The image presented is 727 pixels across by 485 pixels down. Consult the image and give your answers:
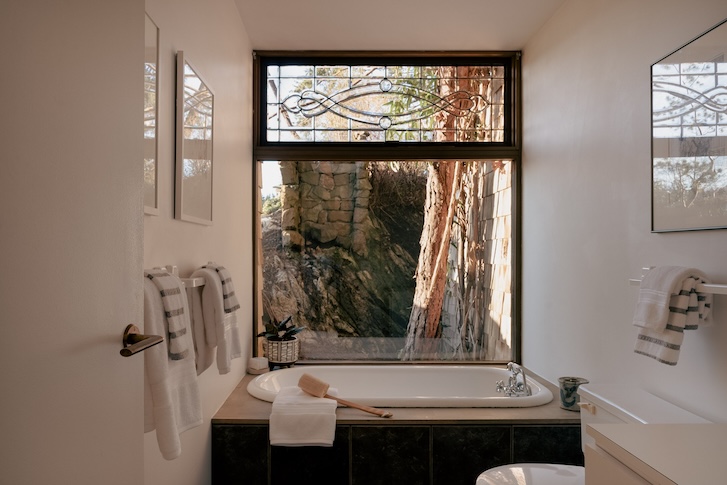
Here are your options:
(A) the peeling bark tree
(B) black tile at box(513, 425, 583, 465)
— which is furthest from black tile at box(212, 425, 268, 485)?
(A) the peeling bark tree

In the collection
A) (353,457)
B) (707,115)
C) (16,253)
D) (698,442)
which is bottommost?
(353,457)

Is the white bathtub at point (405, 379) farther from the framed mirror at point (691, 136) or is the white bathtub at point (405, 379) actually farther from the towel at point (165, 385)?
the towel at point (165, 385)

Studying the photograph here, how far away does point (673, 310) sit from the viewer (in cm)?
193

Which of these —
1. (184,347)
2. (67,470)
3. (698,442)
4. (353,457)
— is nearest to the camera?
(67,470)

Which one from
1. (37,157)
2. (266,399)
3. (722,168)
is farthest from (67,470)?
(266,399)

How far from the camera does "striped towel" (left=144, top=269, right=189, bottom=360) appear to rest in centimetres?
163

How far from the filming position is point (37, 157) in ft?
2.63

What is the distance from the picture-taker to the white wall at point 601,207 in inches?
81.0

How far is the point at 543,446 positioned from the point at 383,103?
236 cm

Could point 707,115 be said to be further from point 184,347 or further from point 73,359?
point 73,359

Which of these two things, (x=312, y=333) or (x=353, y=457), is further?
(x=312, y=333)

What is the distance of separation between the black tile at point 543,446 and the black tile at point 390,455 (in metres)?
0.42

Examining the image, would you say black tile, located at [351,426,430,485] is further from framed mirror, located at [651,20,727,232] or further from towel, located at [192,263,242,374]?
framed mirror, located at [651,20,727,232]

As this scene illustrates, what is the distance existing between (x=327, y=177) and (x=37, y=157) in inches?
129
